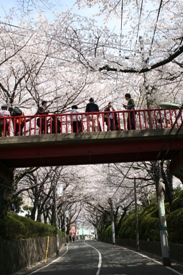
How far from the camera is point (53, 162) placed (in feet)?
43.4

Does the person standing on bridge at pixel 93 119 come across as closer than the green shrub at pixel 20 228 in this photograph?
Yes

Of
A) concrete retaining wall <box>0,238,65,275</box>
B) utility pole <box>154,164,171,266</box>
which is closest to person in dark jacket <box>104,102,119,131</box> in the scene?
utility pole <box>154,164,171,266</box>

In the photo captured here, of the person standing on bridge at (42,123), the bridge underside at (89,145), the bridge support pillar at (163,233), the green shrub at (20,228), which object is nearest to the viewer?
the bridge underside at (89,145)

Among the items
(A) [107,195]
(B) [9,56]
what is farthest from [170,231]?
(A) [107,195]

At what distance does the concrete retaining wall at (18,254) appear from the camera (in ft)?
42.3

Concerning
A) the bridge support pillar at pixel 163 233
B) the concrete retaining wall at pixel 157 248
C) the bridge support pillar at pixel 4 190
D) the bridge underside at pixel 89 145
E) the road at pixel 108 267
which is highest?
the bridge underside at pixel 89 145

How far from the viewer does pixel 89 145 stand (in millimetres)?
11625

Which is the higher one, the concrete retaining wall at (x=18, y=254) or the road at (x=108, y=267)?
the concrete retaining wall at (x=18, y=254)

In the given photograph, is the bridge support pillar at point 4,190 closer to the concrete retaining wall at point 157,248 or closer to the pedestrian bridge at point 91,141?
the pedestrian bridge at point 91,141

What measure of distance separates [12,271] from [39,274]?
129 centimetres

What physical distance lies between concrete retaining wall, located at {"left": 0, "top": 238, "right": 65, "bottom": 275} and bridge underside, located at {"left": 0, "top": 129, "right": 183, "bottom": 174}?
4090 mm

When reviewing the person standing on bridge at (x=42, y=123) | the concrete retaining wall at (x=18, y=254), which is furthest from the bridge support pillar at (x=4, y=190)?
the person standing on bridge at (x=42, y=123)

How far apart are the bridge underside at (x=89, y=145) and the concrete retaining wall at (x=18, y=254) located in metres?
4.09

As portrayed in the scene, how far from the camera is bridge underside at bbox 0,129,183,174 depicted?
36.6ft
